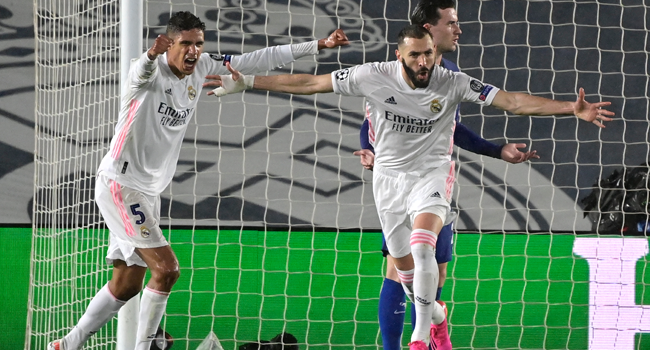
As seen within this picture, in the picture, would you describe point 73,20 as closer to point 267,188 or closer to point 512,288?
point 267,188

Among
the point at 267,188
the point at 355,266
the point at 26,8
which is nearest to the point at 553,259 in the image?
the point at 355,266

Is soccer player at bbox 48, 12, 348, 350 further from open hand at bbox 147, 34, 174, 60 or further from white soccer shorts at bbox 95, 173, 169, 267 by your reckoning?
open hand at bbox 147, 34, 174, 60

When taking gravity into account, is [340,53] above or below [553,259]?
above

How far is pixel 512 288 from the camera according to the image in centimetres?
632

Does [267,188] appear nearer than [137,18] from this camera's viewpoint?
No

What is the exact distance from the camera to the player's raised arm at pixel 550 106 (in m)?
3.80

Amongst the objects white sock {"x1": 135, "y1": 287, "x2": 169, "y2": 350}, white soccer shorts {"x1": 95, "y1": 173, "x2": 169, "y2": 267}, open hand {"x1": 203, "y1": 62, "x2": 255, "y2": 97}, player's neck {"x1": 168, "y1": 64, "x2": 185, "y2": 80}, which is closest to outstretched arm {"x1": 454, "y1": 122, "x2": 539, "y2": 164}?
open hand {"x1": 203, "y1": 62, "x2": 255, "y2": 97}

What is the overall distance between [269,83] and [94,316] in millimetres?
1500

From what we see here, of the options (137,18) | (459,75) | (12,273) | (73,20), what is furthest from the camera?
(12,273)

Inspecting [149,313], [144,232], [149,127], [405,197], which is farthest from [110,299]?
[405,197]

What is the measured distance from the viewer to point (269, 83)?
406cm

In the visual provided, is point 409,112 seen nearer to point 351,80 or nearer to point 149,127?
point 351,80

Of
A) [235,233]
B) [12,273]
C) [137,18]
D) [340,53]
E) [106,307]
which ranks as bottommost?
[12,273]

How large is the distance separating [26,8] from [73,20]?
2.38 ft
